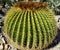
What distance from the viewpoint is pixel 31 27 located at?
278cm

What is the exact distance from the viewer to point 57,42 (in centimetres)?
361

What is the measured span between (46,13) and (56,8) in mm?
1744

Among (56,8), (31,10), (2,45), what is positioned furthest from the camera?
(56,8)

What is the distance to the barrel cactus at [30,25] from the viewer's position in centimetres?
276

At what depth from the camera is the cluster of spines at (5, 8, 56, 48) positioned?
2.76 meters

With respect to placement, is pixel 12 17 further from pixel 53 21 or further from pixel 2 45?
pixel 2 45

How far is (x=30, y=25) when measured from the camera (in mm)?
2773

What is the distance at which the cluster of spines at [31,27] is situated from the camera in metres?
2.76

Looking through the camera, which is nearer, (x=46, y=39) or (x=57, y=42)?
(x=46, y=39)

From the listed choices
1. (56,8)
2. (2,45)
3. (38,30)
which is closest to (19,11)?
(38,30)

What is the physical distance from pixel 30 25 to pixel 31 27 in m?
0.03

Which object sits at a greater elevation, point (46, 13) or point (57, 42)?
point (46, 13)

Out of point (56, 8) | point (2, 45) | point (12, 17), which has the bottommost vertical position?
point (2, 45)

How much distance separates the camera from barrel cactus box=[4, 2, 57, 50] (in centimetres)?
276
